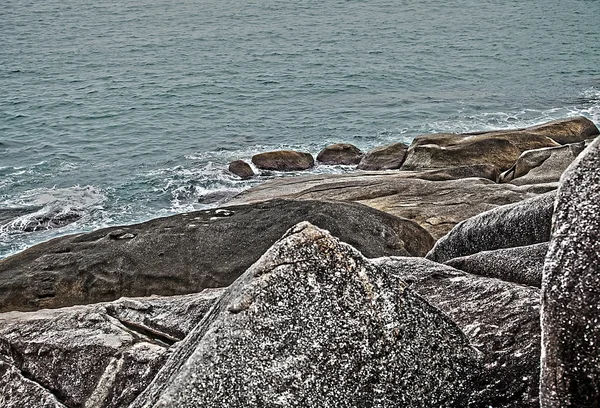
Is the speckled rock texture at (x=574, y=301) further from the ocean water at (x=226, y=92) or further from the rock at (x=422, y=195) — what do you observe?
the ocean water at (x=226, y=92)

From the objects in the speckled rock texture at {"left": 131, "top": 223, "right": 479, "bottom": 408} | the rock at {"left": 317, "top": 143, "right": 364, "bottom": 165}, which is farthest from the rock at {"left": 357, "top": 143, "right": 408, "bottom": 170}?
the speckled rock texture at {"left": 131, "top": 223, "right": 479, "bottom": 408}

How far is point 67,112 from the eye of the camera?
6050 centimetres

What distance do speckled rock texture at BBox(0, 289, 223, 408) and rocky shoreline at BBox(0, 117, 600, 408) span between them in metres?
0.02

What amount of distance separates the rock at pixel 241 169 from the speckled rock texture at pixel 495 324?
31552 mm

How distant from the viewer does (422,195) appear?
22.4 m

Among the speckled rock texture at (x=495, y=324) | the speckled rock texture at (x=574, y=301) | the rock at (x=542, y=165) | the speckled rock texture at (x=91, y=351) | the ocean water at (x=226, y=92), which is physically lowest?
the ocean water at (x=226, y=92)

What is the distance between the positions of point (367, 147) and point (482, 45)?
4953 centimetres

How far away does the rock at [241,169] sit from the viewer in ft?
131

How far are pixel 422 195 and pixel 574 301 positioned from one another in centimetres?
1804

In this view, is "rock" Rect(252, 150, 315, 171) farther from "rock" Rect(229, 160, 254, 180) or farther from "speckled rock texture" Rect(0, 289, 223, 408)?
"speckled rock texture" Rect(0, 289, 223, 408)

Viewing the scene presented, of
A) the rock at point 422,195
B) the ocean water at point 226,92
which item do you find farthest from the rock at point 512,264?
the ocean water at point 226,92

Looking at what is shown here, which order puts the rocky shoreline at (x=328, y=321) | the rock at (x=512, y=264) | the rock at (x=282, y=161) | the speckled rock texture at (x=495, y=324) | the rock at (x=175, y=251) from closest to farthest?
Result: 1. the rocky shoreline at (x=328, y=321)
2. the speckled rock texture at (x=495, y=324)
3. the rock at (x=512, y=264)
4. the rock at (x=175, y=251)
5. the rock at (x=282, y=161)

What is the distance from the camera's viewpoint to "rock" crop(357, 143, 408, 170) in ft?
124

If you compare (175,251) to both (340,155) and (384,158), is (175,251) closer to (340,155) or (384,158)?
(384,158)
